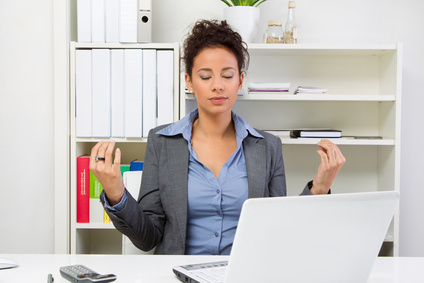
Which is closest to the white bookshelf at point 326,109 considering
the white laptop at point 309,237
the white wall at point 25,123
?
the white wall at point 25,123

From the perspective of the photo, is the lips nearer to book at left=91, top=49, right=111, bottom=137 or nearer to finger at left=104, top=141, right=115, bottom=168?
A: finger at left=104, top=141, right=115, bottom=168

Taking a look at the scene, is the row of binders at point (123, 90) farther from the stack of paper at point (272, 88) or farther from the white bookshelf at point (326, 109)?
the stack of paper at point (272, 88)

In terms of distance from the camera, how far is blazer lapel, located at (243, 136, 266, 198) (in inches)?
65.2

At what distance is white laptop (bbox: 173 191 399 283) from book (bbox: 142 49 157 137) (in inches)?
57.5

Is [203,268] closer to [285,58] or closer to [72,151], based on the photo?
[72,151]

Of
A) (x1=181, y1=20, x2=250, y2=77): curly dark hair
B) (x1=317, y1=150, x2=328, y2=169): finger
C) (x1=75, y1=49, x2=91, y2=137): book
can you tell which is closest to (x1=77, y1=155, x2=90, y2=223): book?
(x1=75, y1=49, x2=91, y2=137): book

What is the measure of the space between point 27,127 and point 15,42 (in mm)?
401

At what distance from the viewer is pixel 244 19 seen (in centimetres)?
231

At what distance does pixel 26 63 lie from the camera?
7.45 ft

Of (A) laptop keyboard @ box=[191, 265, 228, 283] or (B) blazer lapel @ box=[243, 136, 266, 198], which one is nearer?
(A) laptop keyboard @ box=[191, 265, 228, 283]

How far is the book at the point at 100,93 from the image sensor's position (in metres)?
2.28

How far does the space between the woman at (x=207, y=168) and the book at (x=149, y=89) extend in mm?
509

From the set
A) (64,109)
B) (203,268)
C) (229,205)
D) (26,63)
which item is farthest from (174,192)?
(26,63)

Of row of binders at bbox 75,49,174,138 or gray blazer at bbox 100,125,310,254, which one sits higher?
row of binders at bbox 75,49,174,138
